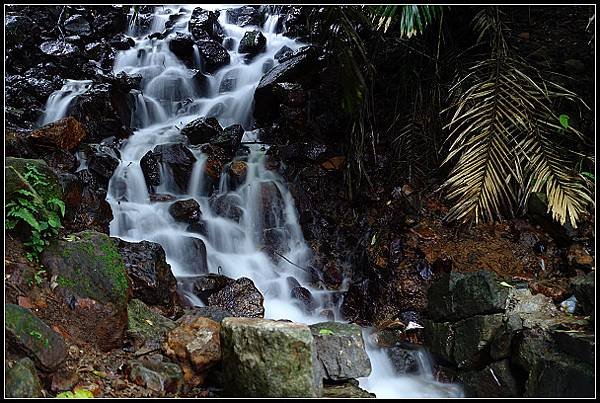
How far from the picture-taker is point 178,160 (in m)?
6.29

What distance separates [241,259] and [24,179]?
112 inches

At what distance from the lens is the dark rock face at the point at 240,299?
4.47 meters

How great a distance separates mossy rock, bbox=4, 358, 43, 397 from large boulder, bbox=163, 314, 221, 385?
0.86m

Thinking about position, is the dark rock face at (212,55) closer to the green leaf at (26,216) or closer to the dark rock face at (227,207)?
the dark rock face at (227,207)

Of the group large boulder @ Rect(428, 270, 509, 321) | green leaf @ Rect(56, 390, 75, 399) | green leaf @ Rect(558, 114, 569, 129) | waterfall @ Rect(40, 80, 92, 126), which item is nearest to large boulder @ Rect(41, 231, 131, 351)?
green leaf @ Rect(56, 390, 75, 399)

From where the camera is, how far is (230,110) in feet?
26.4

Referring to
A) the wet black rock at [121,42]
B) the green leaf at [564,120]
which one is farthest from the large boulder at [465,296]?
the wet black rock at [121,42]

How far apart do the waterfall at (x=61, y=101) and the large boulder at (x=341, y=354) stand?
18.1 ft

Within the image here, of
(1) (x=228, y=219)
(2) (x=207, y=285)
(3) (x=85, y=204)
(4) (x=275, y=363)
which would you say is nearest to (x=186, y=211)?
(1) (x=228, y=219)

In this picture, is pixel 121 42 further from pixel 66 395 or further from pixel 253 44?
pixel 66 395

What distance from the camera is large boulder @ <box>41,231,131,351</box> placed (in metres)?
2.97

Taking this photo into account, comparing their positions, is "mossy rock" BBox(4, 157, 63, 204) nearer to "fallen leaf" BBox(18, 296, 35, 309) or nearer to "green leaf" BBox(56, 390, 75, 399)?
"fallen leaf" BBox(18, 296, 35, 309)

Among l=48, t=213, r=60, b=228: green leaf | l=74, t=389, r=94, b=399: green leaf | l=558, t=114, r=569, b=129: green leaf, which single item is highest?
l=558, t=114, r=569, b=129: green leaf

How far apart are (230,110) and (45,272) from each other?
5.45 m
